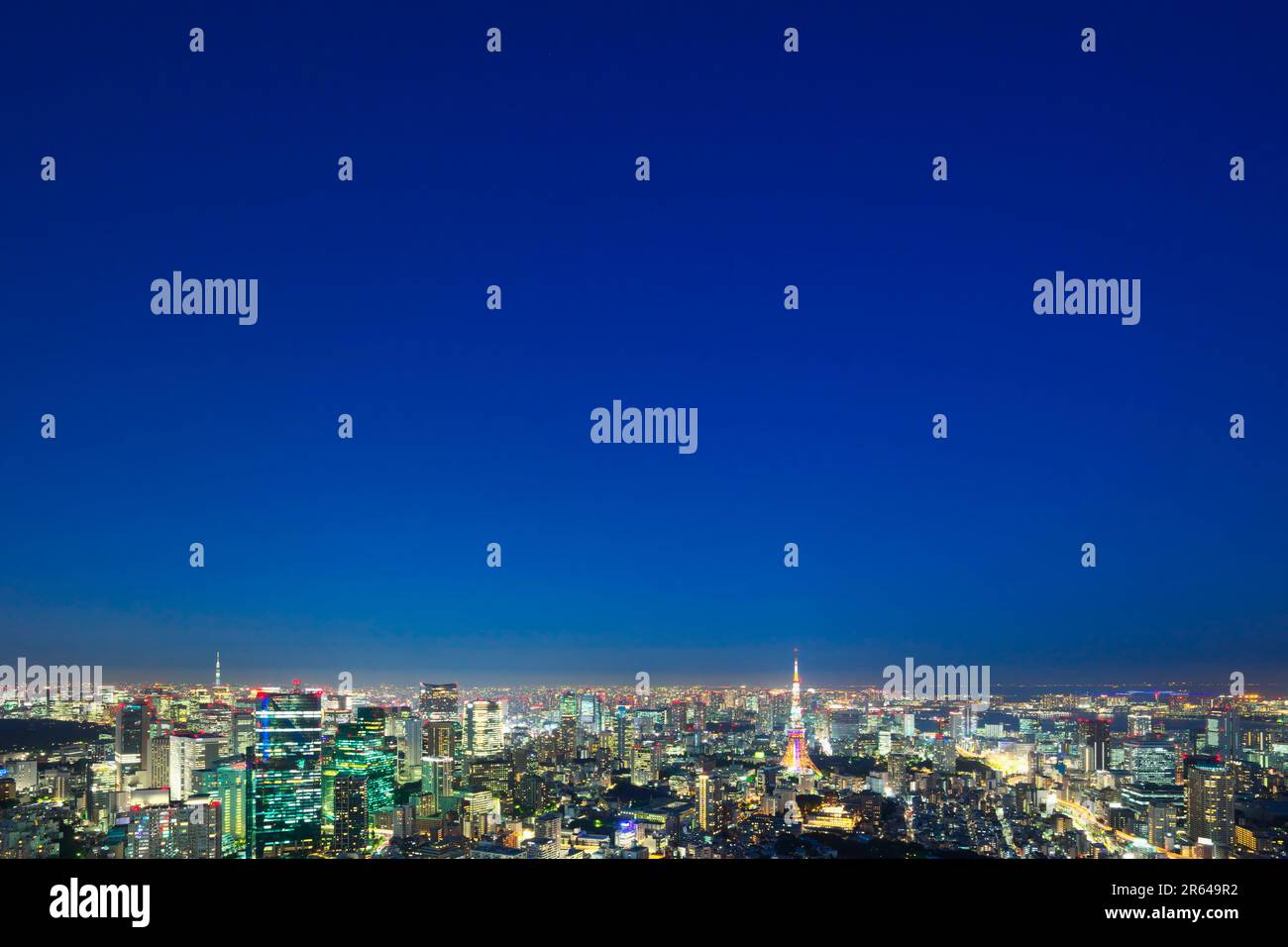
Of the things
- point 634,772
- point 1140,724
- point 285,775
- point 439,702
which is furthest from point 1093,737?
point 285,775

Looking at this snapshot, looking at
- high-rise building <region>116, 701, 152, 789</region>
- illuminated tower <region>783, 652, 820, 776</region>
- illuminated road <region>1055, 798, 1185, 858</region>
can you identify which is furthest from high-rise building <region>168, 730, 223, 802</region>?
illuminated road <region>1055, 798, 1185, 858</region>

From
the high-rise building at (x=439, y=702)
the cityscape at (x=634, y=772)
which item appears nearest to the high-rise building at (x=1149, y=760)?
the cityscape at (x=634, y=772)

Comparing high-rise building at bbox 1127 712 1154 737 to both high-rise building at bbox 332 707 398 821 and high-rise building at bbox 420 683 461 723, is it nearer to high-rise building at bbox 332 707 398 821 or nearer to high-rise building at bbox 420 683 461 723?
high-rise building at bbox 420 683 461 723

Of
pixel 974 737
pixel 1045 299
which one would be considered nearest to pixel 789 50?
pixel 1045 299
